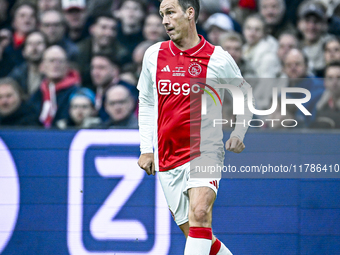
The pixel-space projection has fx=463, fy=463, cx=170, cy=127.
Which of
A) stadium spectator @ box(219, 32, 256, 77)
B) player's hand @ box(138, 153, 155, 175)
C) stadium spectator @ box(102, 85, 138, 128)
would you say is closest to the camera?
player's hand @ box(138, 153, 155, 175)

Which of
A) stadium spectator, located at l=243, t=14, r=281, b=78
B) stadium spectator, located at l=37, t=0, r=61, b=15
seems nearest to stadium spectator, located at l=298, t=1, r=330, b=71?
stadium spectator, located at l=243, t=14, r=281, b=78

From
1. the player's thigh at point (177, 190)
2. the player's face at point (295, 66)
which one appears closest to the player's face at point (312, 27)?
the player's face at point (295, 66)

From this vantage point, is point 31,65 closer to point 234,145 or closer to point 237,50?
point 237,50

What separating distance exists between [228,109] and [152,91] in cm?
118

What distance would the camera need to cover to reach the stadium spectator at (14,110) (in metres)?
4.50

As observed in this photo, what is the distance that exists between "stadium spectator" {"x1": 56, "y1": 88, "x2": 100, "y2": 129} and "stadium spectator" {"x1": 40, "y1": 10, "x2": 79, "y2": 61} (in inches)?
24.6

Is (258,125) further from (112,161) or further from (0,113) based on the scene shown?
(0,113)

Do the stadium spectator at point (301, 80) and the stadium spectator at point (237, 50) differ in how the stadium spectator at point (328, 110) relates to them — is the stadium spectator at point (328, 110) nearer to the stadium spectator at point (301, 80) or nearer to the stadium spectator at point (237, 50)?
the stadium spectator at point (301, 80)

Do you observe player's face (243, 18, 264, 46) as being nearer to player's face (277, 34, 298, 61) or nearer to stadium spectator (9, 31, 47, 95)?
→ player's face (277, 34, 298, 61)

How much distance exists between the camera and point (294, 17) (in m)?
4.98

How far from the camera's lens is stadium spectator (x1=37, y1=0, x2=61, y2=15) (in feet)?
17.3

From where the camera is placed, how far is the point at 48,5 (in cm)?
529

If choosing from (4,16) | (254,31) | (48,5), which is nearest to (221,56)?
(254,31)

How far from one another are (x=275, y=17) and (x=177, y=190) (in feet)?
8.95
